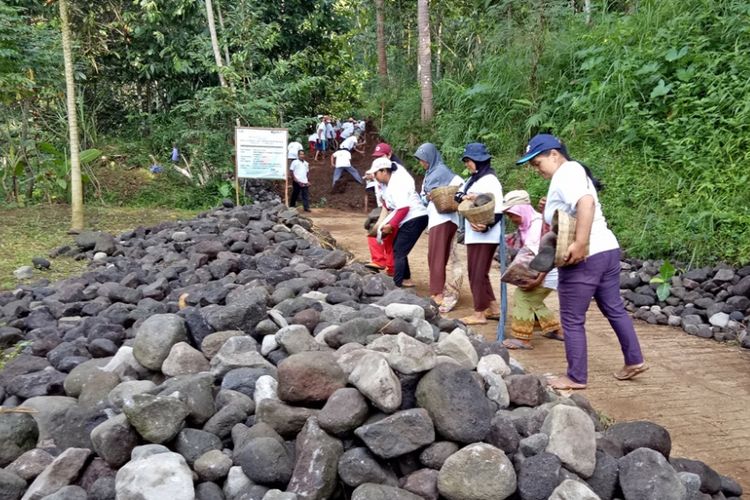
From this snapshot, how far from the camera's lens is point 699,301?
19.0 ft

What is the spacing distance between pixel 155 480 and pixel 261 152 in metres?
8.78

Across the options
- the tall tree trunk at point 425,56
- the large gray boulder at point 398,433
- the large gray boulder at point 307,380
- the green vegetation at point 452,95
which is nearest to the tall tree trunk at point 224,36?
the green vegetation at point 452,95

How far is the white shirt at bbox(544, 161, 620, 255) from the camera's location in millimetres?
3721

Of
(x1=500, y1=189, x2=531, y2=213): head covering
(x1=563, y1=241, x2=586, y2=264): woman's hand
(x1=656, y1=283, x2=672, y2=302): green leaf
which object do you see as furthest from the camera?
(x1=656, y1=283, x2=672, y2=302): green leaf

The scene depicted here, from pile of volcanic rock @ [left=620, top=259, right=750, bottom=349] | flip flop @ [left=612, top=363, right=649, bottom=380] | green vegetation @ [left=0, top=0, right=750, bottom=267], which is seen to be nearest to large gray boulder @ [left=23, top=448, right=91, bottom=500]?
flip flop @ [left=612, top=363, right=649, bottom=380]

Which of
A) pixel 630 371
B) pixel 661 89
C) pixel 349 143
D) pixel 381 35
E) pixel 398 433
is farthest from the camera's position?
pixel 381 35

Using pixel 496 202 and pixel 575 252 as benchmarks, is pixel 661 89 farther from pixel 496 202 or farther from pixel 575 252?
pixel 575 252

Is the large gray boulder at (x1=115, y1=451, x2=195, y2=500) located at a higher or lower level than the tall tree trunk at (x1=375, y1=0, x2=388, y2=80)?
lower

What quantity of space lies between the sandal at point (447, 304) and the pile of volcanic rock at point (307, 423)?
2298mm

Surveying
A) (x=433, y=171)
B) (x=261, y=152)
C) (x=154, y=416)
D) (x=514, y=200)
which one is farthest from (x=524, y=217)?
(x=261, y=152)

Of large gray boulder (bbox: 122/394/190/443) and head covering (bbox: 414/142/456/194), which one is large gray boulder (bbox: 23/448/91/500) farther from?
head covering (bbox: 414/142/456/194)

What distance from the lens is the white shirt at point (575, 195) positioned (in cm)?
372

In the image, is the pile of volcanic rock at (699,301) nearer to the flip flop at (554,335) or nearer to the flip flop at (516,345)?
the flip flop at (554,335)

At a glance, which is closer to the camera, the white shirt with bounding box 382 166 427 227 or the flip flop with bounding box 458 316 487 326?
the flip flop with bounding box 458 316 487 326
